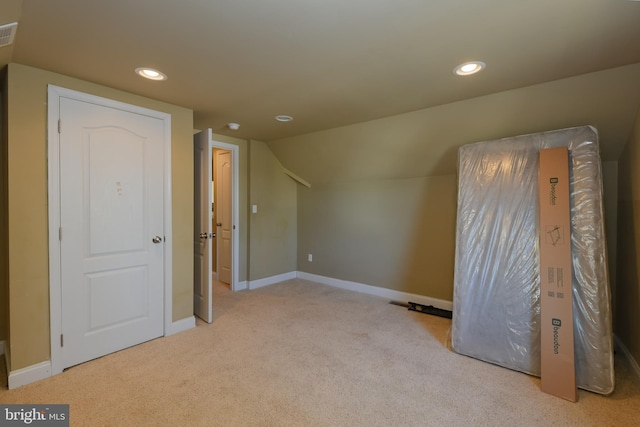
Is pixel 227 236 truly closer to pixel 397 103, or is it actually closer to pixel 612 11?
pixel 397 103

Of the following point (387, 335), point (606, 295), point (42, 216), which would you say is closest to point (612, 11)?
point (606, 295)

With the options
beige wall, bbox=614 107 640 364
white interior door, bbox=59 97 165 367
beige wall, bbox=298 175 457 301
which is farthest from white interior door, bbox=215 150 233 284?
beige wall, bbox=614 107 640 364

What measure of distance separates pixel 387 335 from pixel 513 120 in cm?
238

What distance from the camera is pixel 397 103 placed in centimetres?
287

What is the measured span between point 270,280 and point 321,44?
3.82 m

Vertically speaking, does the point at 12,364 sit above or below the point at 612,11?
below

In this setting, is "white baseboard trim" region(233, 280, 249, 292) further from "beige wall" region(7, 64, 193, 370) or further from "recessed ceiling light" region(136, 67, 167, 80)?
"recessed ceiling light" region(136, 67, 167, 80)

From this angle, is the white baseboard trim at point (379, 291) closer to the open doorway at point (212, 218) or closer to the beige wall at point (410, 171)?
the beige wall at point (410, 171)

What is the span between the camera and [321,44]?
184 centimetres

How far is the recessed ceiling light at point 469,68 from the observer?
208 centimetres
